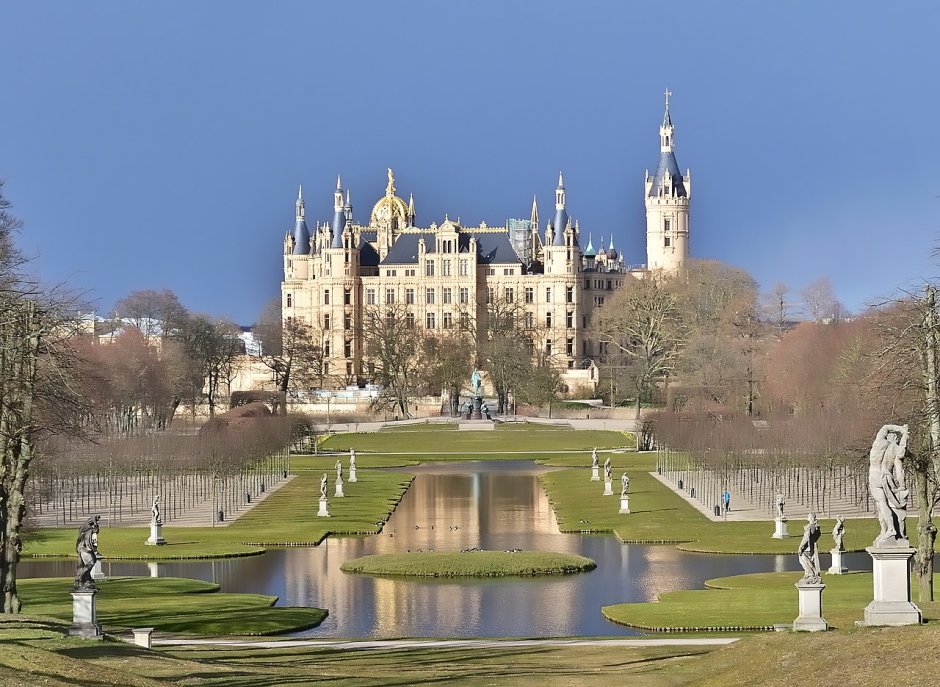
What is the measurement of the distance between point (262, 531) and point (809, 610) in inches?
1278

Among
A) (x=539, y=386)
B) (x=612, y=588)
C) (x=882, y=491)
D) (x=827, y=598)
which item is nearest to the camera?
(x=882, y=491)

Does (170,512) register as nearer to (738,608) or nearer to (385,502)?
(385,502)

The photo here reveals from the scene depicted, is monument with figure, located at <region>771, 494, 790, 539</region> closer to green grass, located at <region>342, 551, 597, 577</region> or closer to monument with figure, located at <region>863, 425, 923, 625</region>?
green grass, located at <region>342, 551, 597, 577</region>

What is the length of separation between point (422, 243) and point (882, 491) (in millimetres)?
171593

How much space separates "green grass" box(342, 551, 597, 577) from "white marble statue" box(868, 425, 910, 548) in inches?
810

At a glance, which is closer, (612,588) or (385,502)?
(612,588)

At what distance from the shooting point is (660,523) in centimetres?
6200

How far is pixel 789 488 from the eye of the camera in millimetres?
74625

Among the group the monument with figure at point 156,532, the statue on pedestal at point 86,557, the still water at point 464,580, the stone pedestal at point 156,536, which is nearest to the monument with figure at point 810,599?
the still water at point 464,580

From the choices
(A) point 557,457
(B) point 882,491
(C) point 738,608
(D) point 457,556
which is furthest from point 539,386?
(B) point 882,491

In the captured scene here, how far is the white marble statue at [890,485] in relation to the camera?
2847cm

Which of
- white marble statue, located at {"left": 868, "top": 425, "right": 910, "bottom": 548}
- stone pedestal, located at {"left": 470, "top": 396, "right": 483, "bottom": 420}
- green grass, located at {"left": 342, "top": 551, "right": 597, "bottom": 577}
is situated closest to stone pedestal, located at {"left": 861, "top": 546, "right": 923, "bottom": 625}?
white marble statue, located at {"left": 868, "top": 425, "right": 910, "bottom": 548}

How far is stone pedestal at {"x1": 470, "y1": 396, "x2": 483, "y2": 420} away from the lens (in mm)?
134900

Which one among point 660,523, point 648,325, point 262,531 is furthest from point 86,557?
point 648,325
